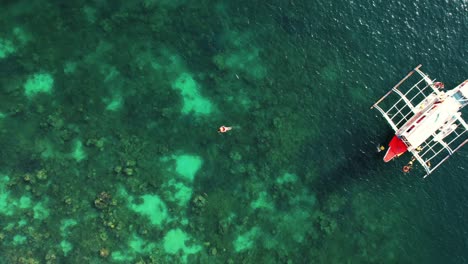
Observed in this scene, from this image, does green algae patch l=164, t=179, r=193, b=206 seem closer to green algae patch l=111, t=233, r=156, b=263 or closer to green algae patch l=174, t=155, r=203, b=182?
green algae patch l=174, t=155, r=203, b=182

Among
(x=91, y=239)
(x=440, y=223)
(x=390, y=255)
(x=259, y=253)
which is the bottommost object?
(x=91, y=239)

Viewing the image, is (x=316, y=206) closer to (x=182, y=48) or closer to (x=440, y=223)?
(x=440, y=223)

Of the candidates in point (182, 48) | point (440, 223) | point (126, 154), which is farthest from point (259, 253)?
point (182, 48)

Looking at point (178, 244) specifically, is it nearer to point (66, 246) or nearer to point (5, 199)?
point (66, 246)

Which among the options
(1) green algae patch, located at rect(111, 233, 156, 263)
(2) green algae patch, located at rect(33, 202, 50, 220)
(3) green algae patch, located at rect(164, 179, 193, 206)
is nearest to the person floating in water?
(3) green algae patch, located at rect(164, 179, 193, 206)

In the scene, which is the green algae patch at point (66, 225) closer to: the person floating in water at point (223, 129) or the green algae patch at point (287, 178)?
the person floating in water at point (223, 129)
